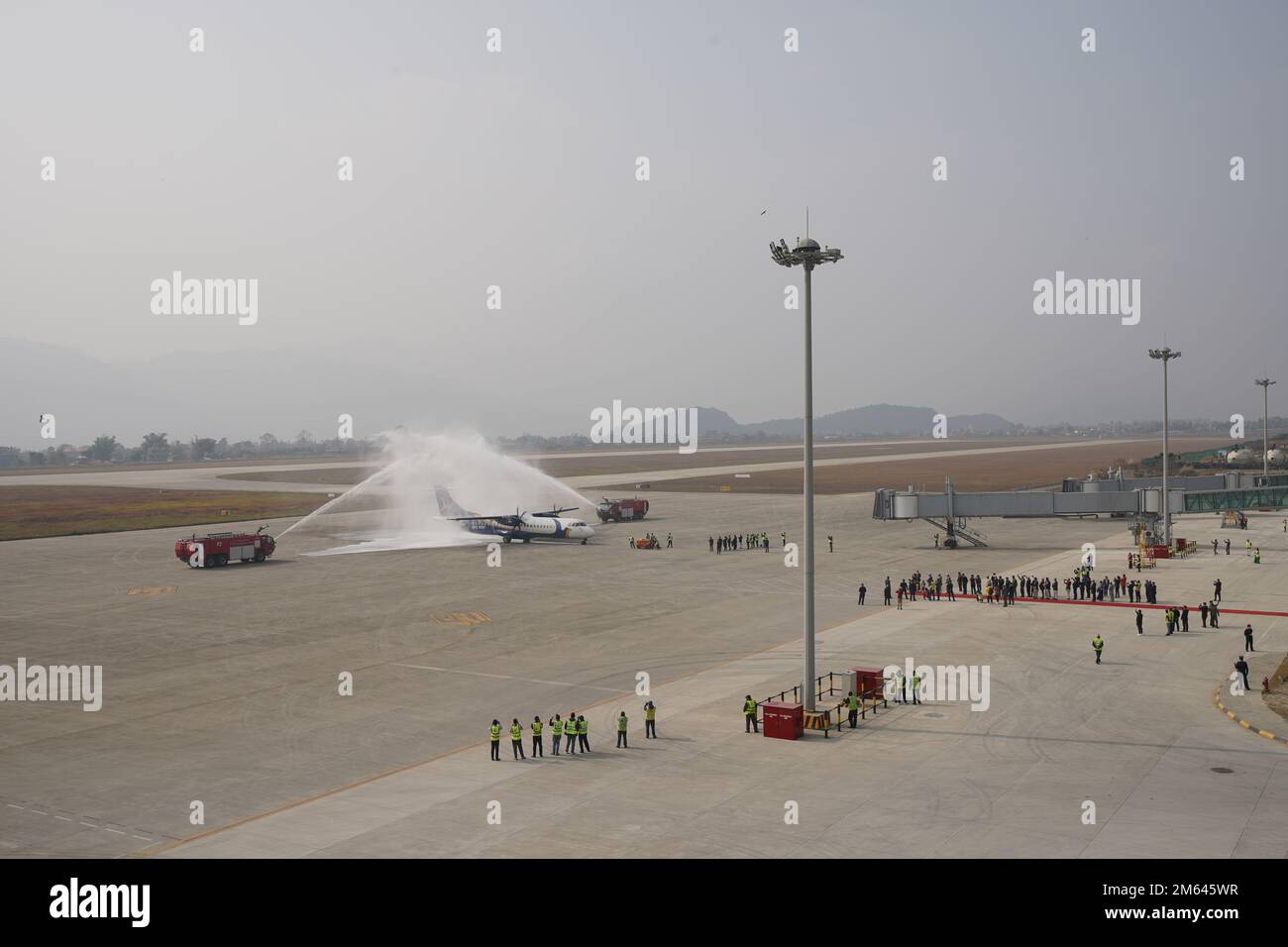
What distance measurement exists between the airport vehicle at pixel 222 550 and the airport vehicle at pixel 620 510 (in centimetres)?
3503

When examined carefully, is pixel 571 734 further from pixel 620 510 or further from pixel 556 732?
pixel 620 510

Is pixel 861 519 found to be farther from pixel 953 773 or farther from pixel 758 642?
pixel 953 773

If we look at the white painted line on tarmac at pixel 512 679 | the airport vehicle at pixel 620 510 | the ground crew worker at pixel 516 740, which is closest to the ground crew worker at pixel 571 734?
the ground crew worker at pixel 516 740

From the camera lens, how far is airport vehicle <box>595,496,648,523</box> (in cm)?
9731

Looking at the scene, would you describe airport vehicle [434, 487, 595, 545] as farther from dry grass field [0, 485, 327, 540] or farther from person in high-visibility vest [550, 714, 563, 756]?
person in high-visibility vest [550, 714, 563, 756]

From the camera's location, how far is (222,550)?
67.9 m

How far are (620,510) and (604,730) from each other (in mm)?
69704

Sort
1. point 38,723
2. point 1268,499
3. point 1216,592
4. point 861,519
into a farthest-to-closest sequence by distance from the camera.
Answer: point 861,519 < point 1268,499 < point 1216,592 < point 38,723

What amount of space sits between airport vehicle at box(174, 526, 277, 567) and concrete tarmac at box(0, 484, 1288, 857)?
331 inches

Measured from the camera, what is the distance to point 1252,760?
24422 millimetres

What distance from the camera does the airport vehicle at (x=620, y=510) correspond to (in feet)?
319
